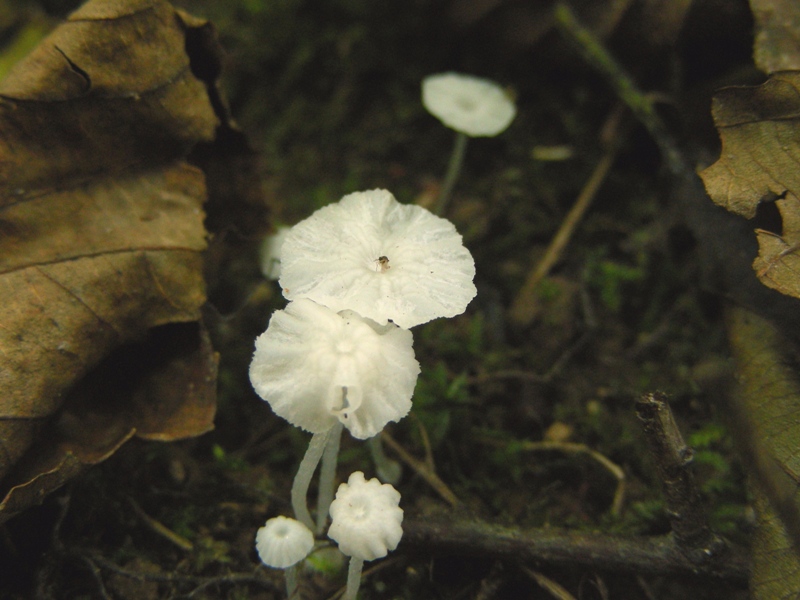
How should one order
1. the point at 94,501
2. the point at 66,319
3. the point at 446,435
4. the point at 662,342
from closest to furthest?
the point at 66,319 < the point at 94,501 < the point at 446,435 < the point at 662,342

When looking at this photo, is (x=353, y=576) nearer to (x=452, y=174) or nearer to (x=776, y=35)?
(x=452, y=174)

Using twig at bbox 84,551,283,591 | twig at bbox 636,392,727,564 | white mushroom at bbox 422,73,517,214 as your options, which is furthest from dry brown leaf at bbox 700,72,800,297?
twig at bbox 84,551,283,591

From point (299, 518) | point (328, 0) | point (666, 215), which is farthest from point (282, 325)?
point (328, 0)

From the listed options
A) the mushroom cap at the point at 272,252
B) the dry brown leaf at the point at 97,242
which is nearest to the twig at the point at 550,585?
the dry brown leaf at the point at 97,242

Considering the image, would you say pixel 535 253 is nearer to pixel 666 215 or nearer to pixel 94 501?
pixel 666 215

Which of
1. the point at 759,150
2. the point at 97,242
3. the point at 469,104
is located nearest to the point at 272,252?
the point at 97,242

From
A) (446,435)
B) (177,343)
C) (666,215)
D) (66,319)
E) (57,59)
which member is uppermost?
(57,59)

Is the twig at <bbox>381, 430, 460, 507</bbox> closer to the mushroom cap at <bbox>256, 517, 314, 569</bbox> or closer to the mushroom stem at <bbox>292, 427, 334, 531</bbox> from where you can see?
the mushroom stem at <bbox>292, 427, 334, 531</bbox>
